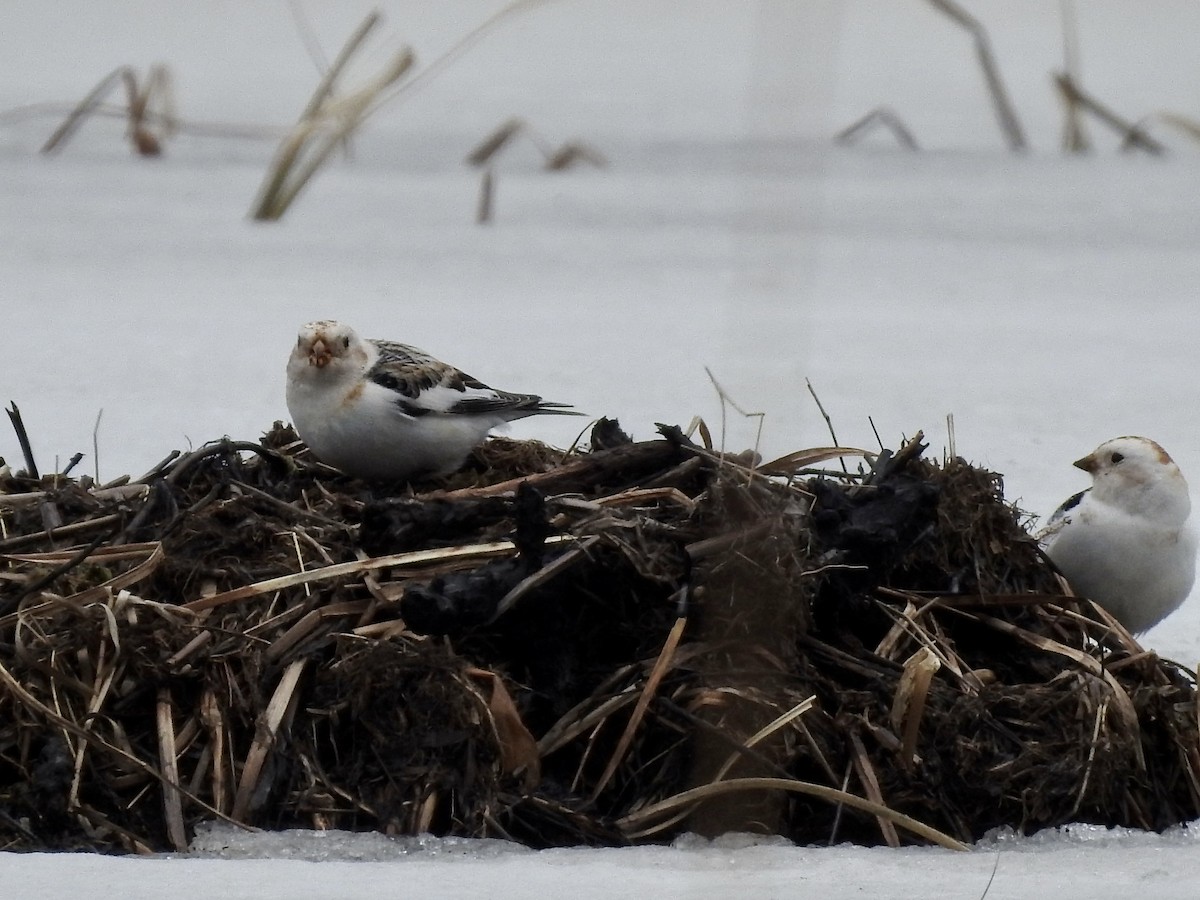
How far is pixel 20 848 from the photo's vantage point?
2.98m

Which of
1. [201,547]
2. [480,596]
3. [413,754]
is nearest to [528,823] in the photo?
[413,754]

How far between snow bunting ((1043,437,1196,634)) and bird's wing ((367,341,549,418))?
1.37 m

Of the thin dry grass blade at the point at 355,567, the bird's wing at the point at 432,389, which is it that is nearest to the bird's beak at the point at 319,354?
the bird's wing at the point at 432,389

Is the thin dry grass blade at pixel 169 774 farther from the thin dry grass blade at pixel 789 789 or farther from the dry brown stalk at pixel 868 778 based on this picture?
the dry brown stalk at pixel 868 778

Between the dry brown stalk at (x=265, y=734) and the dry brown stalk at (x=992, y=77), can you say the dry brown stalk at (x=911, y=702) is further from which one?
the dry brown stalk at (x=992, y=77)

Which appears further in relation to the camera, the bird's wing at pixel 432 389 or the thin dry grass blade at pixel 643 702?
the bird's wing at pixel 432 389

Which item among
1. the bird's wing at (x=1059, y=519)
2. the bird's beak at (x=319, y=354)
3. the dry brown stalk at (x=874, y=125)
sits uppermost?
the dry brown stalk at (x=874, y=125)

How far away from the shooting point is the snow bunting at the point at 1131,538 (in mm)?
4082

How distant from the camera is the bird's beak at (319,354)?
175 inches

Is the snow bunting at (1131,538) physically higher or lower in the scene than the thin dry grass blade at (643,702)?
higher

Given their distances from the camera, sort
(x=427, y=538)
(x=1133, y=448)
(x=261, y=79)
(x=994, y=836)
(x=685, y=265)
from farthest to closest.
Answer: (x=261, y=79) → (x=685, y=265) → (x=1133, y=448) → (x=427, y=538) → (x=994, y=836)

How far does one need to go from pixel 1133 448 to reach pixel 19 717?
2.58 meters

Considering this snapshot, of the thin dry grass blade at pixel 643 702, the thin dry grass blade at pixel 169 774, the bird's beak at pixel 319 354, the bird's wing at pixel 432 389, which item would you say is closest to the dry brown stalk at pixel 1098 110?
the bird's wing at pixel 432 389

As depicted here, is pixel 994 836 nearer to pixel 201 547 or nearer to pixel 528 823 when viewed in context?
pixel 528 823
